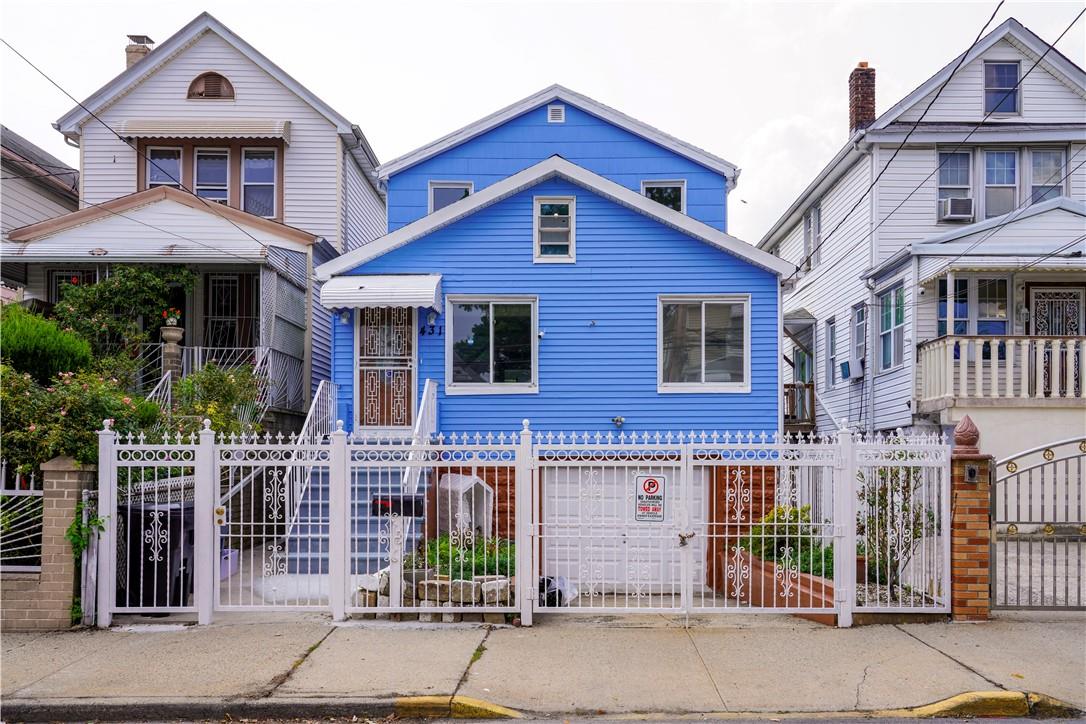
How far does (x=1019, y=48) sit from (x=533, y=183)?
12859 mm

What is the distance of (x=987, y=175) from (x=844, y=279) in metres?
4.08

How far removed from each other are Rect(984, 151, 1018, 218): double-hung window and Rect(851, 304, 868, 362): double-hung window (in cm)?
340

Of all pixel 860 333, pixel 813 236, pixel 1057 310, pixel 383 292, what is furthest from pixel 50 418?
pixel 813 236

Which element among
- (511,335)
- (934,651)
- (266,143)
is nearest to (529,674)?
(934,651)

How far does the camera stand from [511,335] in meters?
14.9

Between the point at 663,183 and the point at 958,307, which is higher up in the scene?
the point at 663,183

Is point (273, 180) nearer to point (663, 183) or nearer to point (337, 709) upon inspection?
point (663, 183)

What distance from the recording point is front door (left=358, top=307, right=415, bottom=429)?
14.9 meters

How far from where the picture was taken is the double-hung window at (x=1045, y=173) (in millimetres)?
19641

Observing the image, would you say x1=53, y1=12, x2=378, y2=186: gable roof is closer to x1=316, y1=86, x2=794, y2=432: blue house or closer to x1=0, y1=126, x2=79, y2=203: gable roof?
x1=0, y1=126, x2=79, y2=203: gable roof

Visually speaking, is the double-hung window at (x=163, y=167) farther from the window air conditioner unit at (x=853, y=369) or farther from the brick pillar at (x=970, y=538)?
the brick pillar at (x=970, y=538)

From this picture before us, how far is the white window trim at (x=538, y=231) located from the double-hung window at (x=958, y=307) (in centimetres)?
823

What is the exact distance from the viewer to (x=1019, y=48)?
20.0 metres

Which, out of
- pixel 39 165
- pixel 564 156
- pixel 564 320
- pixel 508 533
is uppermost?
pixel 39 165
